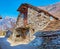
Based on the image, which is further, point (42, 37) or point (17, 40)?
point (17, 40)

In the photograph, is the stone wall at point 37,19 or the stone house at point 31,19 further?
the stone wall at point 37,19

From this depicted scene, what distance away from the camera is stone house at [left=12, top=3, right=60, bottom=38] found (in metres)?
20.7

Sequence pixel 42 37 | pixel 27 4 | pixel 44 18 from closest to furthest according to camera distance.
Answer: pixel 42 37, pixel 44 18, pixel 27 4

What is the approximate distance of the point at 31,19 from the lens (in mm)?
22625

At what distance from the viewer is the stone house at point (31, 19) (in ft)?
68.0

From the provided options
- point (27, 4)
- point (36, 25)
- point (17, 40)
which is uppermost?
point (27, 4)

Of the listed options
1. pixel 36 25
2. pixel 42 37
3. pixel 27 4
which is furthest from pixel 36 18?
pixel 42 37

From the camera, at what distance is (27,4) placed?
77.3ft

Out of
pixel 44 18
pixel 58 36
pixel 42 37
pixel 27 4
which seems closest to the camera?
pixel 58 36

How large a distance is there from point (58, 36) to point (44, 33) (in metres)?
1.04

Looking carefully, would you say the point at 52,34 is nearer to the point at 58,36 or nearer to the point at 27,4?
the point at 58,36

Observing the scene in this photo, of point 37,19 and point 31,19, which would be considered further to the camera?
point 31,19

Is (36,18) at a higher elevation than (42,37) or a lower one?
higher

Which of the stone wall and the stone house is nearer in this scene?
the stone house
